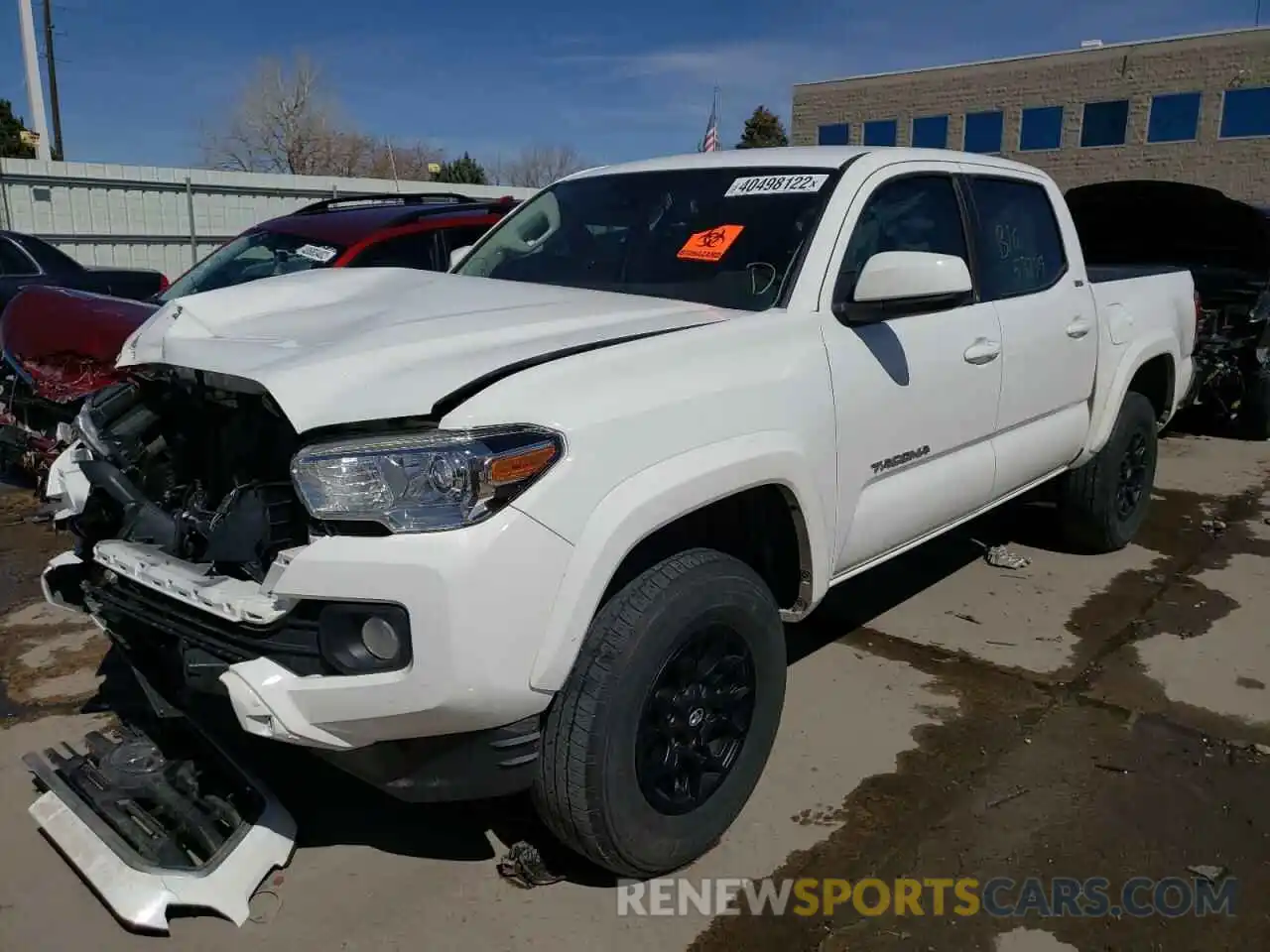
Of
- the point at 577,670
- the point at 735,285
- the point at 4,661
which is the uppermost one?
the point at 735,285

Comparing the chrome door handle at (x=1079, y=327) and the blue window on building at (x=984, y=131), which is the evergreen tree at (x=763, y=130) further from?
the chrome door handle at (x=1079, y=327)

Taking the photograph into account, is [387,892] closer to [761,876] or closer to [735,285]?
[761,876]

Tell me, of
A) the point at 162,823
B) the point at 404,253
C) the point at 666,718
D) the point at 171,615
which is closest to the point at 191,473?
the point at 171,615

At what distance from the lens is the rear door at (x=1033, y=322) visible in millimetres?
3918

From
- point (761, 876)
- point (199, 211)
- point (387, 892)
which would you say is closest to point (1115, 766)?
point (761, 876)

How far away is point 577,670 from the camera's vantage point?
226 centimetres

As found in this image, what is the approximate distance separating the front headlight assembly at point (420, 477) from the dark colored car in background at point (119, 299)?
4.91 feet

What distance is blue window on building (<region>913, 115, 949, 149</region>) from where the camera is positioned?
3522 centimetres

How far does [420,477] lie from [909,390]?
179cm

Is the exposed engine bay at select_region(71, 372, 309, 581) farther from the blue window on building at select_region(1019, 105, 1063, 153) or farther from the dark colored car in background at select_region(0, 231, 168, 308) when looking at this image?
the blue window on building at select_region(1019, 105, 1063, 153)

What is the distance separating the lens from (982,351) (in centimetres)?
364

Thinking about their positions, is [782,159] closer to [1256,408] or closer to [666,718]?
[666,718]

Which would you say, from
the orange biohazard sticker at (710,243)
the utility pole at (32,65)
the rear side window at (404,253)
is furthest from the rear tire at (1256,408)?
the utility pole at (32,65)

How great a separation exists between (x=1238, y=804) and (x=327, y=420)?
2.82 metres
